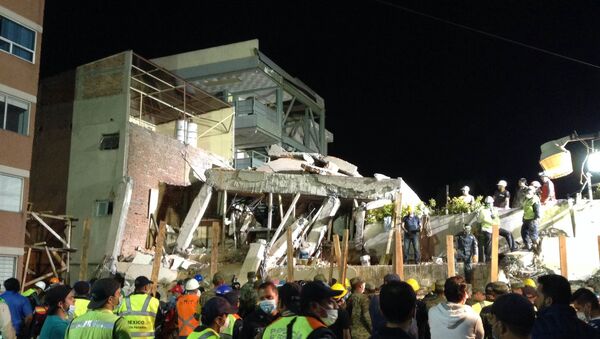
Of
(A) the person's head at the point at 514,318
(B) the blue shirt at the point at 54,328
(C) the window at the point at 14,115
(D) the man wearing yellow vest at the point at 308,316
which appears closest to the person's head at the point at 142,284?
(B) the blue shirt at the point at 54,328

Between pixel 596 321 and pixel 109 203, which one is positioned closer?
pixel 596 321

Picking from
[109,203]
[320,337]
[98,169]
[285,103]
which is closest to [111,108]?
[98,169]

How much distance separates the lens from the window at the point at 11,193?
774 inches

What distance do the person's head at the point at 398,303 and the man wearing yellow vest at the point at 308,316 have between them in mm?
483

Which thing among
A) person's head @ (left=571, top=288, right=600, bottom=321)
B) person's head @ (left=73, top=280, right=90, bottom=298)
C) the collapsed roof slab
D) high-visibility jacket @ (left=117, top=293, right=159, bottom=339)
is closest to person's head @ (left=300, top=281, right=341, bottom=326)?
person's head @ (left=571, top=288, right=600, bottom=321)

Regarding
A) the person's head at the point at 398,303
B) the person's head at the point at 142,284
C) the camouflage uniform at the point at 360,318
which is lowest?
the camouflage uniform at the point at 360,318

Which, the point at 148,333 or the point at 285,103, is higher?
the point at 285,103

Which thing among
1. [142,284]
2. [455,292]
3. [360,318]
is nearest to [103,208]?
[142,284]

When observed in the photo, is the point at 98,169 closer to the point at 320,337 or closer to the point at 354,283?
the point at 354,283

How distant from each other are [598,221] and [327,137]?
29974 mm

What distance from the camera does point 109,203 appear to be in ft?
74.8

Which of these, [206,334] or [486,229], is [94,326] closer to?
[206,334]

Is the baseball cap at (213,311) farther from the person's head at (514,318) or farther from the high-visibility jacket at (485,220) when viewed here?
the high-visibility jacket at (485,220)

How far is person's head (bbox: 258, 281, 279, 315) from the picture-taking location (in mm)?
5379
